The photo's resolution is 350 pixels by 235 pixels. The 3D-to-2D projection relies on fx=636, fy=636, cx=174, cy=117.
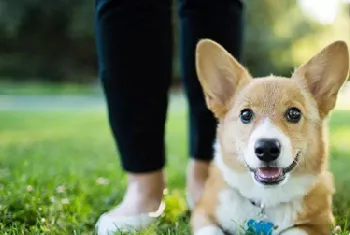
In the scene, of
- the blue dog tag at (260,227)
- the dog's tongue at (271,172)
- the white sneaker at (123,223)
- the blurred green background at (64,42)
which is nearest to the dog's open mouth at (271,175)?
the dog's tongue at (271,172)

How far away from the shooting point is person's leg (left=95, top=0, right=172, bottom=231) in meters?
2.08

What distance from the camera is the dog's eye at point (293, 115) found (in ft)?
5.98

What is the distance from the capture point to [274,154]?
169 cm

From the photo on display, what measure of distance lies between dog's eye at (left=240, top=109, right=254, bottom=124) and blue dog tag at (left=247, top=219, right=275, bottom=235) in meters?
0.29

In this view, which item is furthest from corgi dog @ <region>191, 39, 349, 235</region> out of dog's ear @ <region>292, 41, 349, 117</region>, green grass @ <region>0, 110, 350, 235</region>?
green grass @ <region>0, 110, 350, 235</region>

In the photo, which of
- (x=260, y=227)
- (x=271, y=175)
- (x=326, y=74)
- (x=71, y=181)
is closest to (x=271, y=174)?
(x=271, y=175)

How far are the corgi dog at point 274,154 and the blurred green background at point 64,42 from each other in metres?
14.3

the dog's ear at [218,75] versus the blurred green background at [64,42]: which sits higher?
the dog's ear at [218,75]

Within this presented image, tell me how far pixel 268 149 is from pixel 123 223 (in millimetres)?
566

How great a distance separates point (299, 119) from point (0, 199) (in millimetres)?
1000

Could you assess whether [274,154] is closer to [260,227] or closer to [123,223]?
[260,227]

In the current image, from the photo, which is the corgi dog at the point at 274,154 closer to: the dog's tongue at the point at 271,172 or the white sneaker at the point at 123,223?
the dog's tongue at the point at 271,172

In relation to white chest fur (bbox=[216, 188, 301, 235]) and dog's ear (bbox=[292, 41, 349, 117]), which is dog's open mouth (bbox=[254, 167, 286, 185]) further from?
dog's ear (bbox=[292, 41, 349, 117])

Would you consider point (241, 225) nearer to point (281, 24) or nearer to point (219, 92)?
point (219, 92)
